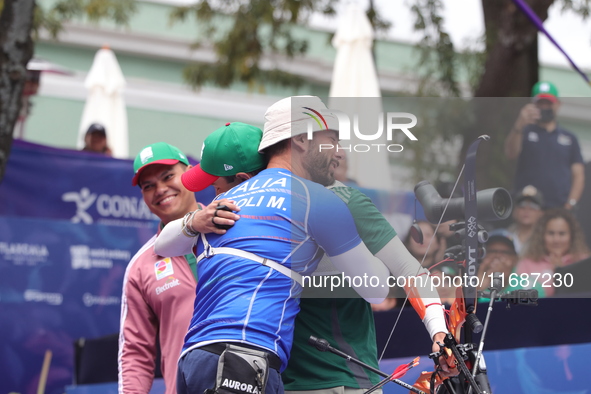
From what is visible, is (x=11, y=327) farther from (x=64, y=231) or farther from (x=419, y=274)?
(x=419, y=274)

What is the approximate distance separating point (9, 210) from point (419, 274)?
4.96 metres

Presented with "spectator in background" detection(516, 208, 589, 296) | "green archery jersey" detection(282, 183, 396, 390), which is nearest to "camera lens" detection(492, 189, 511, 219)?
"spectator in background" detection(516, 208, 589, 296)

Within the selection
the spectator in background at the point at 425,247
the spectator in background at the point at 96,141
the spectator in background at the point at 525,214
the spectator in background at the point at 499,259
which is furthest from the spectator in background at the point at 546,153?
the spectator in background at the point at 96,141

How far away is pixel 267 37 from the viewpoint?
1334 centimetres

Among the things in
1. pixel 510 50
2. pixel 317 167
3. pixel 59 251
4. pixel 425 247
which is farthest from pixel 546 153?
pixel 510 50

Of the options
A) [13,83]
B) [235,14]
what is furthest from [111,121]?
[13,83]

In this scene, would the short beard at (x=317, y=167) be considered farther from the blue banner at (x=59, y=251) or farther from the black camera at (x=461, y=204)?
the blue banner at (x=59, y=251)

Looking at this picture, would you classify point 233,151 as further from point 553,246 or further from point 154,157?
point 553,246

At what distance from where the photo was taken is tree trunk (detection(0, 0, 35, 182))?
5062mm

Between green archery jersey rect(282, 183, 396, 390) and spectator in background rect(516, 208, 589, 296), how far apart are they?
53cm

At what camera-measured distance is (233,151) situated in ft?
10.4

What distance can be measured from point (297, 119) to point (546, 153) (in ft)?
3.09

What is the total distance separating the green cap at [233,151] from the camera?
10.4 ft

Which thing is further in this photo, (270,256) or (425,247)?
(425,247)
